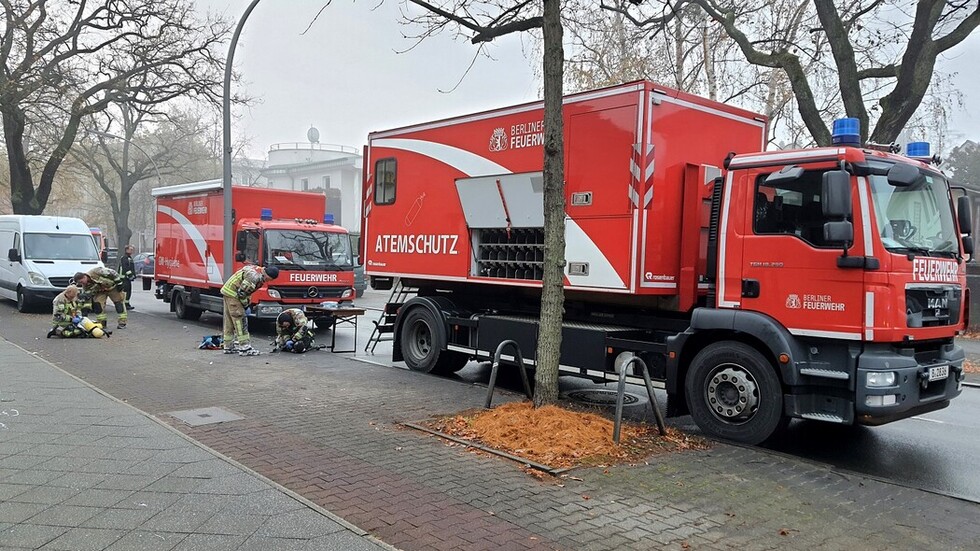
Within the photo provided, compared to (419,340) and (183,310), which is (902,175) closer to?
(419,340)

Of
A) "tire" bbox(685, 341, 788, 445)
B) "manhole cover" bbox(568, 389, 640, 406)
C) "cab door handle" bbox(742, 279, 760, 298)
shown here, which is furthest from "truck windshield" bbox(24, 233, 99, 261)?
"cab door handle" bbox(742, 279, 760, 298)

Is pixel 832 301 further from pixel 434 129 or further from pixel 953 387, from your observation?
pixel 434 129

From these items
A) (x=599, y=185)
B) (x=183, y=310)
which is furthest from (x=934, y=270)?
(x=183, y=310)

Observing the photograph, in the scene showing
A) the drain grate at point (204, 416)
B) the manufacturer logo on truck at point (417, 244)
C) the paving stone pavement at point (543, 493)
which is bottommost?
the drain grate at point (204, 416)

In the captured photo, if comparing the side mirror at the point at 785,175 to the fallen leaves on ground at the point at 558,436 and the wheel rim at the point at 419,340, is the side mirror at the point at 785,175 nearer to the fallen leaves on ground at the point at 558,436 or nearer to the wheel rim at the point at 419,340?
the fallen leaves on ground at the point at 558,436

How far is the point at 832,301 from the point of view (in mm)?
6129

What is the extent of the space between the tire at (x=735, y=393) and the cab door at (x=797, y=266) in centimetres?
46

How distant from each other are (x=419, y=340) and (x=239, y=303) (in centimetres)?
323

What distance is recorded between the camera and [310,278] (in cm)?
1492

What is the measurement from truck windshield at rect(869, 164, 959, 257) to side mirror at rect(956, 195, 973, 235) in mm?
137

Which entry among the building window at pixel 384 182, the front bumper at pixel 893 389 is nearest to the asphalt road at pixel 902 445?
the front bumper at pixel 893 389

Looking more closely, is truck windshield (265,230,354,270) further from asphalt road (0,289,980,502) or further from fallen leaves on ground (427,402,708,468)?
fallen leaves on ground (427,402,708,468)

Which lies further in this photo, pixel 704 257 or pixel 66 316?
pixel 66 316

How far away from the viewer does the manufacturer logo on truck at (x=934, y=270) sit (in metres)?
6.11
